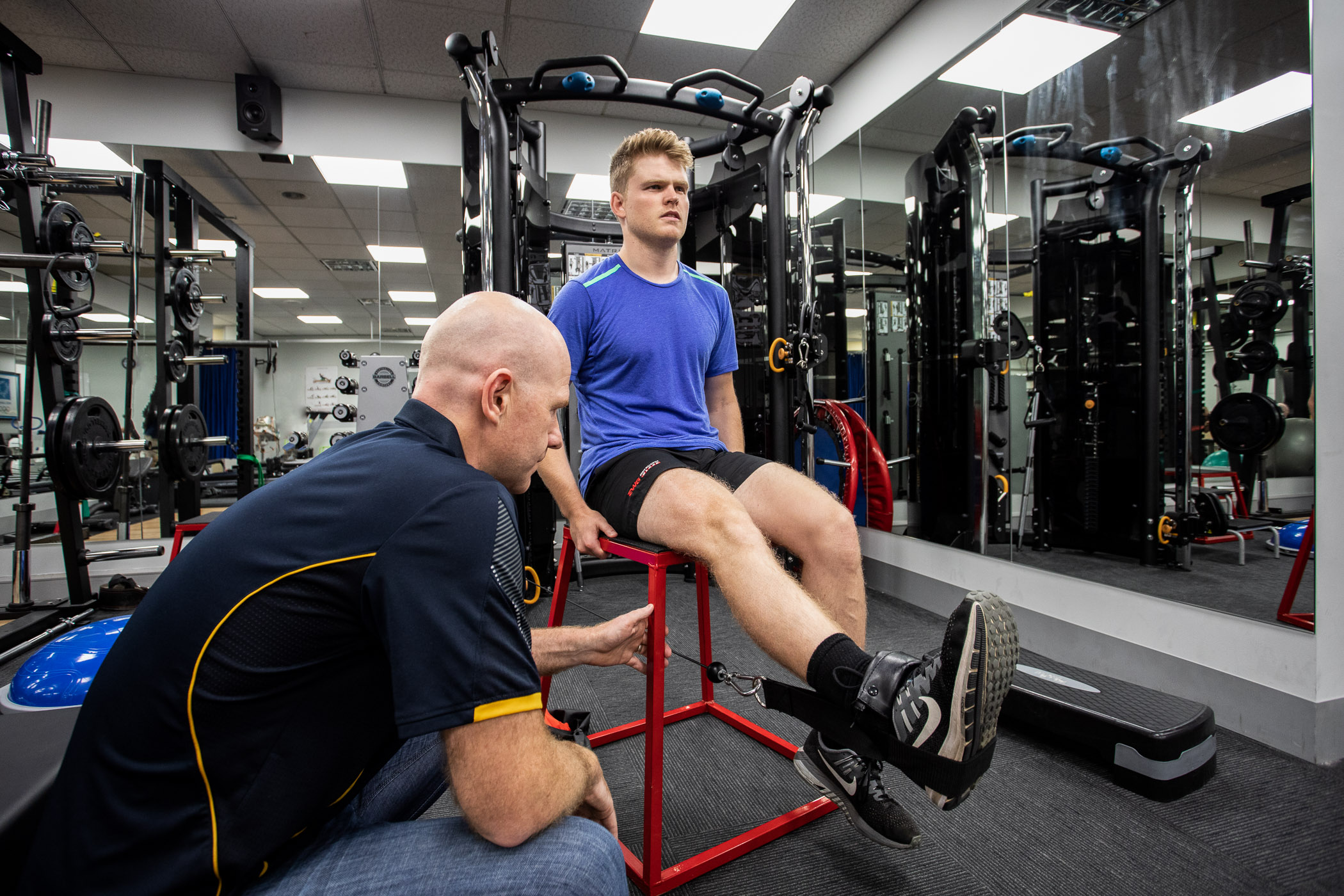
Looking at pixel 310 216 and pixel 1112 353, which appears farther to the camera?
pixel 310 216

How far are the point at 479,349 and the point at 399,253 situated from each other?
7078mm

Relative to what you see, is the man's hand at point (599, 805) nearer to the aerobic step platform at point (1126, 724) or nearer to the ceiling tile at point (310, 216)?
the aerobic step platform at point (1126, 724)

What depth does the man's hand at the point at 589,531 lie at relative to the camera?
1.32 metres

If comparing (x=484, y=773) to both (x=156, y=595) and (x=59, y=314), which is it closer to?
(x=156, y=595)

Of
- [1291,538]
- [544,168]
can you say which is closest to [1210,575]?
[1291,538]

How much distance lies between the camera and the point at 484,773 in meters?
0.64

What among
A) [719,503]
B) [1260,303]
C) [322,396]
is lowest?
[719,503]

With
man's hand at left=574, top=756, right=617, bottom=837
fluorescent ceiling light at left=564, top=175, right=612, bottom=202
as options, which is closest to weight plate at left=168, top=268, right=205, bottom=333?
fluorescent ceiling light at left=564, top=175, right=612, bottom=202

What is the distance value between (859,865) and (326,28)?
181 inches

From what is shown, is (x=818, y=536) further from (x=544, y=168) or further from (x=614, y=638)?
(x=544, y=168)

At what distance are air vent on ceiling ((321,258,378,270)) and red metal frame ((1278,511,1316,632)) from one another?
793 cm

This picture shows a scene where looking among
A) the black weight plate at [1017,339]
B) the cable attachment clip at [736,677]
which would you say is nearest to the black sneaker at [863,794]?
the cable attachment clip at [736,677]

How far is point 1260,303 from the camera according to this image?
1926 millimetres

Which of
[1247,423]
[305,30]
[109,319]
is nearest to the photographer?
[1247,423]
